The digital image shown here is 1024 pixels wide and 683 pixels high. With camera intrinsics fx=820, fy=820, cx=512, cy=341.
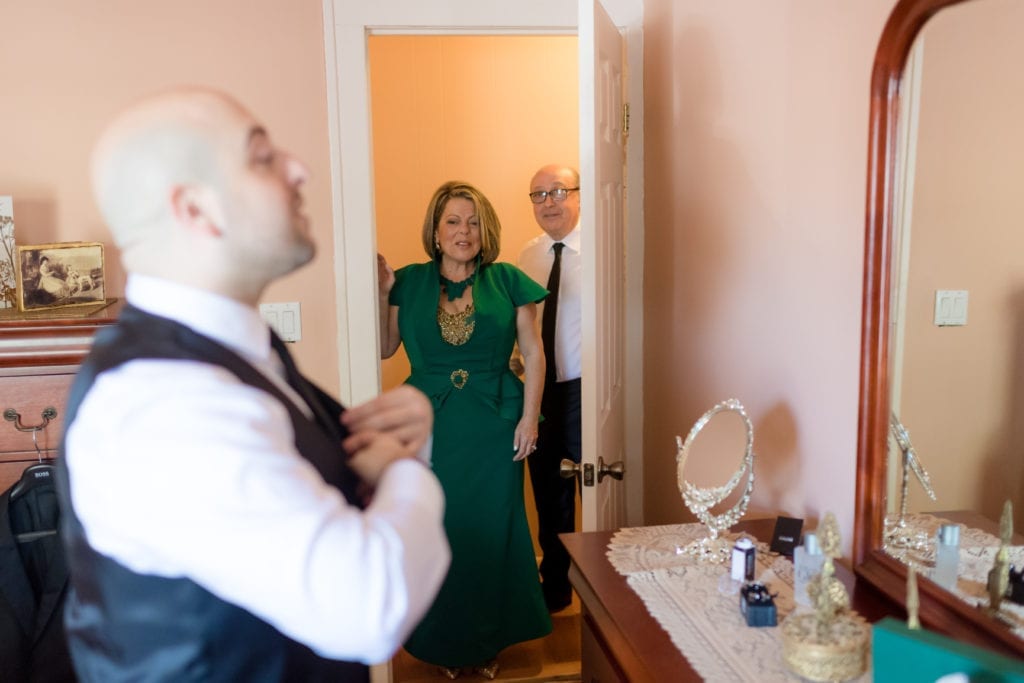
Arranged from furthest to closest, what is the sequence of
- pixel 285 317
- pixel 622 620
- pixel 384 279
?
pixel 384 279, pixel 285 317, pixel 622 620

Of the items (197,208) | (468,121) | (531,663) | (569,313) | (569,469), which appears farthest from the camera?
(468,121)

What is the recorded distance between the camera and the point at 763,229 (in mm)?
1854

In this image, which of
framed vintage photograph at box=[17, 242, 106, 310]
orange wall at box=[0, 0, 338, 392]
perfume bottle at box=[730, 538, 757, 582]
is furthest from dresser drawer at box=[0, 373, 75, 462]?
perfume bottle at box=[730, 538, 757, 582]

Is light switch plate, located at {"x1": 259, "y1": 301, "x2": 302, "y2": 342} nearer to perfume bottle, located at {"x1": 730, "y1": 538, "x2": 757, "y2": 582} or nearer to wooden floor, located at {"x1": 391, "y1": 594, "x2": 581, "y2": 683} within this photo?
wooden floor, located at {"x1": 391, "y1": 594, "x2": 581, "y2": 683}

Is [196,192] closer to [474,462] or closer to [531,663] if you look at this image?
[474,462]

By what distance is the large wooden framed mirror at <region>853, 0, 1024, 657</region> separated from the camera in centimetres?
105

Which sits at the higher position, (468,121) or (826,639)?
(468,121)

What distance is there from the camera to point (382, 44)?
365 centimetres

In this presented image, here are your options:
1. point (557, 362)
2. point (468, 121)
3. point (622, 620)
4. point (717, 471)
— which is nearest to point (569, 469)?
point (717, 471)

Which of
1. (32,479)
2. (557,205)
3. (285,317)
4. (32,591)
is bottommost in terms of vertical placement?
(32,591)

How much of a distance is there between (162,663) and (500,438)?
206 cm

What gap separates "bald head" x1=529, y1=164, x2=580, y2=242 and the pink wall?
0.64 metres

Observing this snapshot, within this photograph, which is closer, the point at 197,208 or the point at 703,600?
the point at 197,208

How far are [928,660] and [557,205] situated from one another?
2515mm
